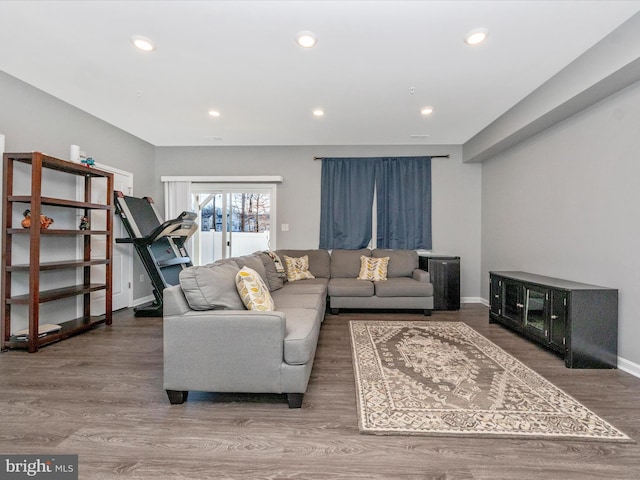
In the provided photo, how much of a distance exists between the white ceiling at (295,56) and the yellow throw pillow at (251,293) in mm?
1899

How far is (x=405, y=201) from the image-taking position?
5344 millimetres

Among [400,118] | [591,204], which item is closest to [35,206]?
[400,118]

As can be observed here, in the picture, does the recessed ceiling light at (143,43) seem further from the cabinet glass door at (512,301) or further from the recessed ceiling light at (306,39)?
the cabinet glass door at (512,301)

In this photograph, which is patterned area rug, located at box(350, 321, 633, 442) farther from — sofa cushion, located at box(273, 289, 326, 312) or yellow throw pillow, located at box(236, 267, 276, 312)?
yellow throw pillow, located at box(236, 267, 276, 312)

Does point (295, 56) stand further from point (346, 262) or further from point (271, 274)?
point (346, 262)

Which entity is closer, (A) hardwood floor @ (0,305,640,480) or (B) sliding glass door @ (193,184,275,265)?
(A) hardwood floor @ (0,305,640,480)

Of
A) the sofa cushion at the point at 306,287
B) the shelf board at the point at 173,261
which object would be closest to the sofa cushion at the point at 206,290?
the sofa cushion at the point at 306,287

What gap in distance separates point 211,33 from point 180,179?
11.5 feet

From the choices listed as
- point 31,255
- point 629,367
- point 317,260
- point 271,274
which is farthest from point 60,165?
point 629,367

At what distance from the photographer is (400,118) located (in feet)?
13.3

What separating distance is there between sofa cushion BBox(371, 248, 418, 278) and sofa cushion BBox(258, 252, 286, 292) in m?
1.84

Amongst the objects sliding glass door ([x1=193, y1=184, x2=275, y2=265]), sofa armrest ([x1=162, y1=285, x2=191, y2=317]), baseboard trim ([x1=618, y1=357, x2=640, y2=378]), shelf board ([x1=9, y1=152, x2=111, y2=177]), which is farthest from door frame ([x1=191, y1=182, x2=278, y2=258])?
baseboard trim ([x1=618, y1=357, x2=640, y2=378])

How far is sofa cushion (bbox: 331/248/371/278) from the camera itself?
507 cm

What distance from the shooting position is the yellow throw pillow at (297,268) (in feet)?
15.5
